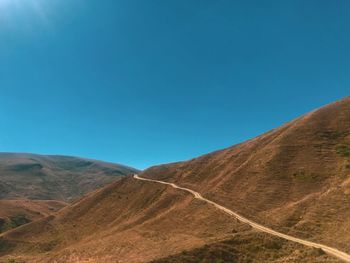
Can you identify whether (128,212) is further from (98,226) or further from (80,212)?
(80,212)

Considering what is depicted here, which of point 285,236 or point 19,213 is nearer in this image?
point 285,236

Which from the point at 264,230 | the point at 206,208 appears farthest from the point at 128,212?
the point at 264,230

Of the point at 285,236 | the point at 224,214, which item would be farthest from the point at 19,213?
the point at 285,236

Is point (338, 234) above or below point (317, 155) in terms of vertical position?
below

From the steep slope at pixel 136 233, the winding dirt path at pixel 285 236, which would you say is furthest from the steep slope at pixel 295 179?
the steep slope at pixel 136 233

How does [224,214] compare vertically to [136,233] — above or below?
above

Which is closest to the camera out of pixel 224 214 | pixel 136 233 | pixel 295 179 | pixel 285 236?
pixel 285 236

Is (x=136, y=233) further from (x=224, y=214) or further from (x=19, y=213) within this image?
(x=19, y=213)
